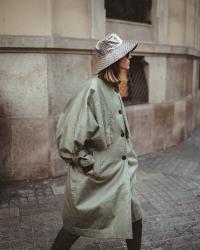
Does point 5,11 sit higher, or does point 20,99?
point 5,11

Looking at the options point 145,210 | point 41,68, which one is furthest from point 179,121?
point 145,210

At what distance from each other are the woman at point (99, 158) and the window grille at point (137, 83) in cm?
413

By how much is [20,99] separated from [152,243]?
285cm

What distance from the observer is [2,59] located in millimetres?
5207

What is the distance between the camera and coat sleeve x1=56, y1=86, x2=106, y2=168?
8.71ft

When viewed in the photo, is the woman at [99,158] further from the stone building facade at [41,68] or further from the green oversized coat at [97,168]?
the stone building facade at [41,68]

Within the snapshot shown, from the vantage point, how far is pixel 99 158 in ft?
9.13

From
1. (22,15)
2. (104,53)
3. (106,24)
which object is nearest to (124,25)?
(106,24)

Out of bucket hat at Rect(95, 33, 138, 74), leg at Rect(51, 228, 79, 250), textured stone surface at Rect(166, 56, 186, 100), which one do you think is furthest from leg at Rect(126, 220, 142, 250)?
textured stone surface at Rect(166, 56, 186, 100)

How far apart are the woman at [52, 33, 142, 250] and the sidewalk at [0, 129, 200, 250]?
0.86m

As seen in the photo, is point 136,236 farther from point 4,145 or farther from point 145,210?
point 4,145

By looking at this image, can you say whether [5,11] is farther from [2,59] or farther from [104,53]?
[104,53]

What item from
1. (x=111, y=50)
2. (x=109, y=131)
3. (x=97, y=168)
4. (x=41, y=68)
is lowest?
(x=97, y=168)

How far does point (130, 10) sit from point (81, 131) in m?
4.97
